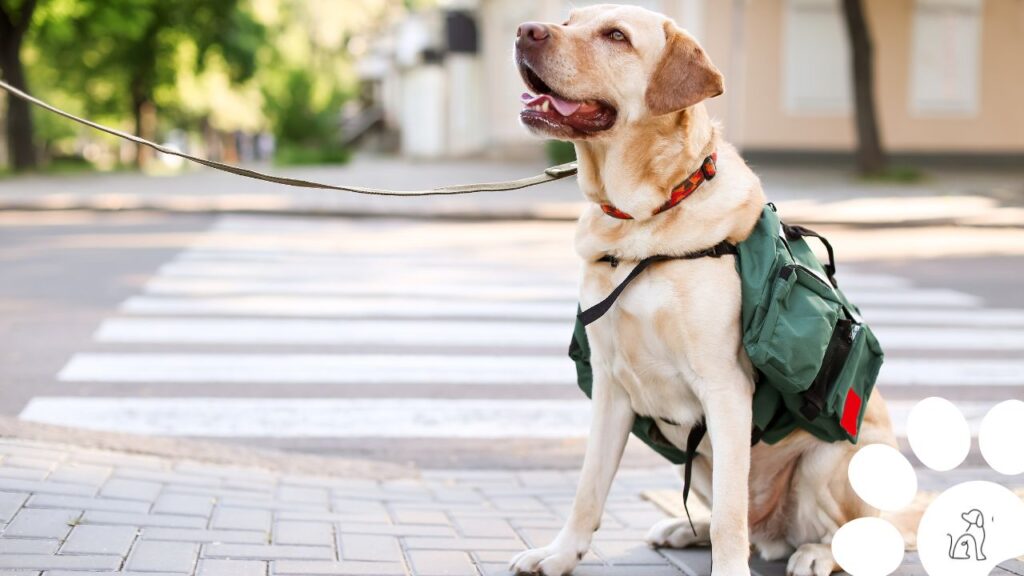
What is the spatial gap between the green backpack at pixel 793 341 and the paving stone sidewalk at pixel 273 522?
560 mm

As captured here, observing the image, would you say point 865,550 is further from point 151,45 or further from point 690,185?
point 151,45

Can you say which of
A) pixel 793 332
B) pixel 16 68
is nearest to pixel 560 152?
pixel 16 68

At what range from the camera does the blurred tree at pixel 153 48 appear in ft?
113

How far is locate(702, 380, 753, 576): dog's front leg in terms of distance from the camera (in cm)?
335

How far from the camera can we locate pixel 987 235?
1580 centimetres

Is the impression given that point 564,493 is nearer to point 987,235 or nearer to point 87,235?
point 87,235

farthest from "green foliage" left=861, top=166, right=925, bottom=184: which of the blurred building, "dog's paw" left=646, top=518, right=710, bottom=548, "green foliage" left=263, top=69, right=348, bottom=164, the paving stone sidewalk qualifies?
"dog's paw" left=646, top=518, right=710, bottom=548

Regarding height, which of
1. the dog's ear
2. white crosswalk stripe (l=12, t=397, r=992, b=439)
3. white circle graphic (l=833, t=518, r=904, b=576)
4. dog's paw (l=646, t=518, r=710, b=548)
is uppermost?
the dog's ear

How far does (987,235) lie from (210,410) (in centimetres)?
1263

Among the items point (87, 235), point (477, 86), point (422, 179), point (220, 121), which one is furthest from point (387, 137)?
point (87, 235)

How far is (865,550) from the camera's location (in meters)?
3.43

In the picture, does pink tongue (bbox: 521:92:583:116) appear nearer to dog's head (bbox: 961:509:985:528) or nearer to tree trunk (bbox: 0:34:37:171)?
dog's head (bbox: 961:509:985:528)

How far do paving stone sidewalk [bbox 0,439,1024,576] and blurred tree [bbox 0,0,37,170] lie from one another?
23.0 meters

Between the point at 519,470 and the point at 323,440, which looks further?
the point at 323,440
